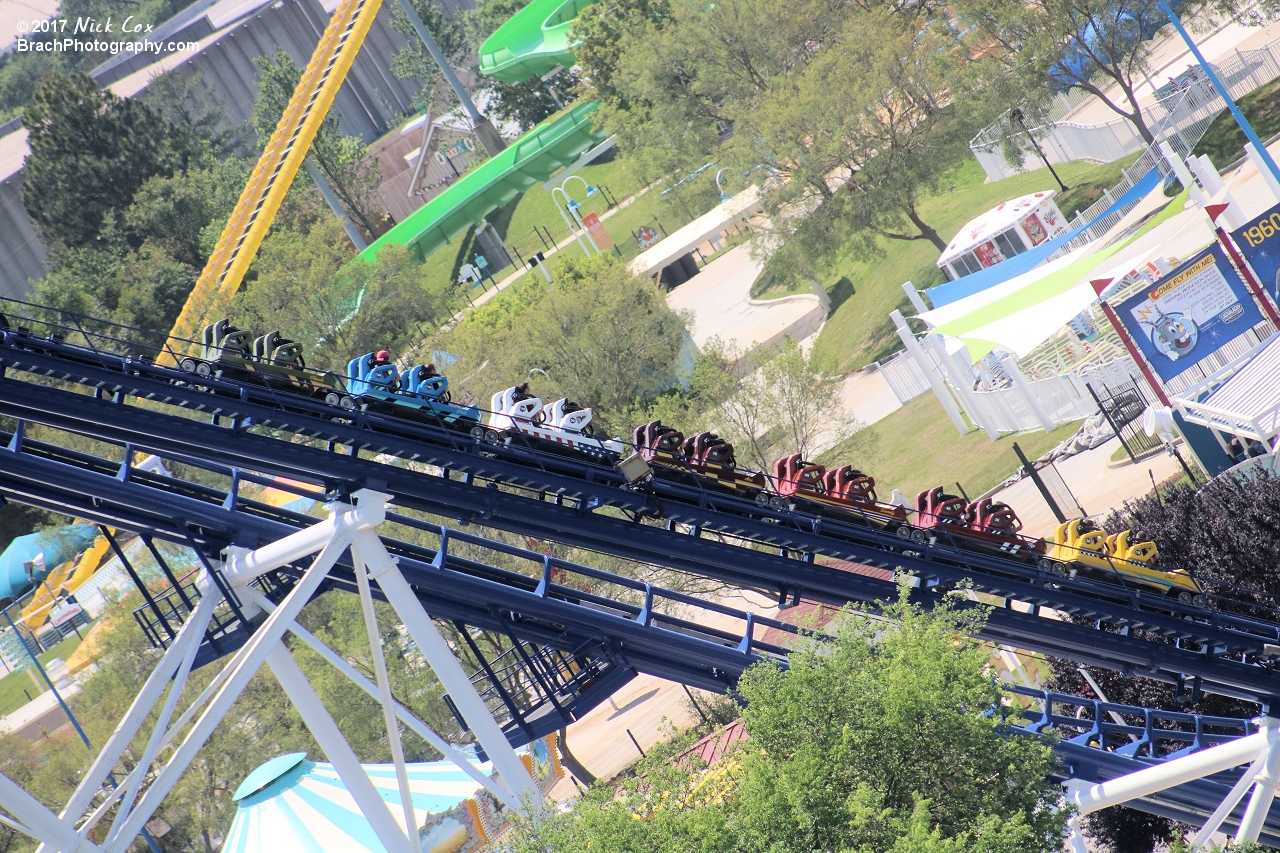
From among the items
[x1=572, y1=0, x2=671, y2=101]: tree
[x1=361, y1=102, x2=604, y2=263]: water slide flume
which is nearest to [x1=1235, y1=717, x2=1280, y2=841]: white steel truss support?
[x1=572, y1=0, x2=671, y2=101]: tree

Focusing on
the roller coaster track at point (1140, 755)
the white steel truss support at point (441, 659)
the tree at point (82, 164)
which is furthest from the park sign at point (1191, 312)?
the tree at point (82, 164)

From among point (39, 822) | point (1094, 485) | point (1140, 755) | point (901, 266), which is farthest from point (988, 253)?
point (39, 822)

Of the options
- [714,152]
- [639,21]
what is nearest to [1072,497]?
[714,152]

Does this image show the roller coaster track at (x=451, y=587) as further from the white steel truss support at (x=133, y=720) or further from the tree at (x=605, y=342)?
the tree at (x=605, y=342)

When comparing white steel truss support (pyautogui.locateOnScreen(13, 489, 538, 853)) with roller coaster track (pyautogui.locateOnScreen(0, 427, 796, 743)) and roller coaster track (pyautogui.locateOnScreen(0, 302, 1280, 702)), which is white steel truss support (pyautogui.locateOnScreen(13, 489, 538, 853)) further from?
roller coaster track (pyautogui.locateOnScreen(0, 302, 1280, 702))

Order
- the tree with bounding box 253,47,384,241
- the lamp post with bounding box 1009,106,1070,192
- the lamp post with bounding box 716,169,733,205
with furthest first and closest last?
the tree with bounding box 253,47,384,241 < the lamp post with bounding box 716,169,733,205 < the lamp post with bounding box 1009,106,1070,192

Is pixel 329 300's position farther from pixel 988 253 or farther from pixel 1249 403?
pixel 1249 403

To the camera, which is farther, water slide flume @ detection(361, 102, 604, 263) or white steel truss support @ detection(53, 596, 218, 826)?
water slide flume @ detection(361, 102, 604, 263)
